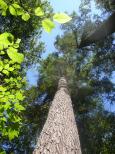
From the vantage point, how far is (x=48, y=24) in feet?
5.21

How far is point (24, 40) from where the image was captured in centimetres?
1398

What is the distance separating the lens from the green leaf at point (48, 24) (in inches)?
62.1

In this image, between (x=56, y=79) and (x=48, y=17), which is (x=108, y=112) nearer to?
(x=56, y=79)

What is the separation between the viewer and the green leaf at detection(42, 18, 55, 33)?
158 centimetres

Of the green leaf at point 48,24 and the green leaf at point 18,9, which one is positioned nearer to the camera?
the green leaf at point 48,24

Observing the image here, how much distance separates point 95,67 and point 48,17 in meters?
16.4

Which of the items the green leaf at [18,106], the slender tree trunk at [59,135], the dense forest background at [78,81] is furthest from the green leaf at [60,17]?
the dense forest background at [78,81]

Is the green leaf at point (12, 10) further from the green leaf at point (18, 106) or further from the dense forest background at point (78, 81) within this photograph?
the dense forest background at point (78, 81)

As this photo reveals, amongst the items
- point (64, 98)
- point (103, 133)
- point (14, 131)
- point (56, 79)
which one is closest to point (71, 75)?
point (56, 79)

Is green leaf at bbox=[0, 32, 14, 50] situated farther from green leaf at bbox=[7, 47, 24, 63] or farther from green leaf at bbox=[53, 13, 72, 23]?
green leaf at bbox=[53, 13, 72, 23]

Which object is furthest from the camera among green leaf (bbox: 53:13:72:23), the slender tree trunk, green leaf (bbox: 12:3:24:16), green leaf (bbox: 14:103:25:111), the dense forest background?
the dense forest background

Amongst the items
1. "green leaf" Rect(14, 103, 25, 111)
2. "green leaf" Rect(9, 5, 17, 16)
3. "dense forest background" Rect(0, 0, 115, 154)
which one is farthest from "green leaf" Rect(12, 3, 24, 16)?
"dense forest background" Rect(0, 0, 115, 154)

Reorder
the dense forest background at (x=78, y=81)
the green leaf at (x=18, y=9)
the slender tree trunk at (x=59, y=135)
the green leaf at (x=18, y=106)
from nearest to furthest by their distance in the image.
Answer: the green leaf at (x=18, y=9) → the green leaf at (x=18, y=106) → the slender tree trunk at (x=59, y=135) → the dense forest background at (x=78, y=81)

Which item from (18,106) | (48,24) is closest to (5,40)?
(48,24)
